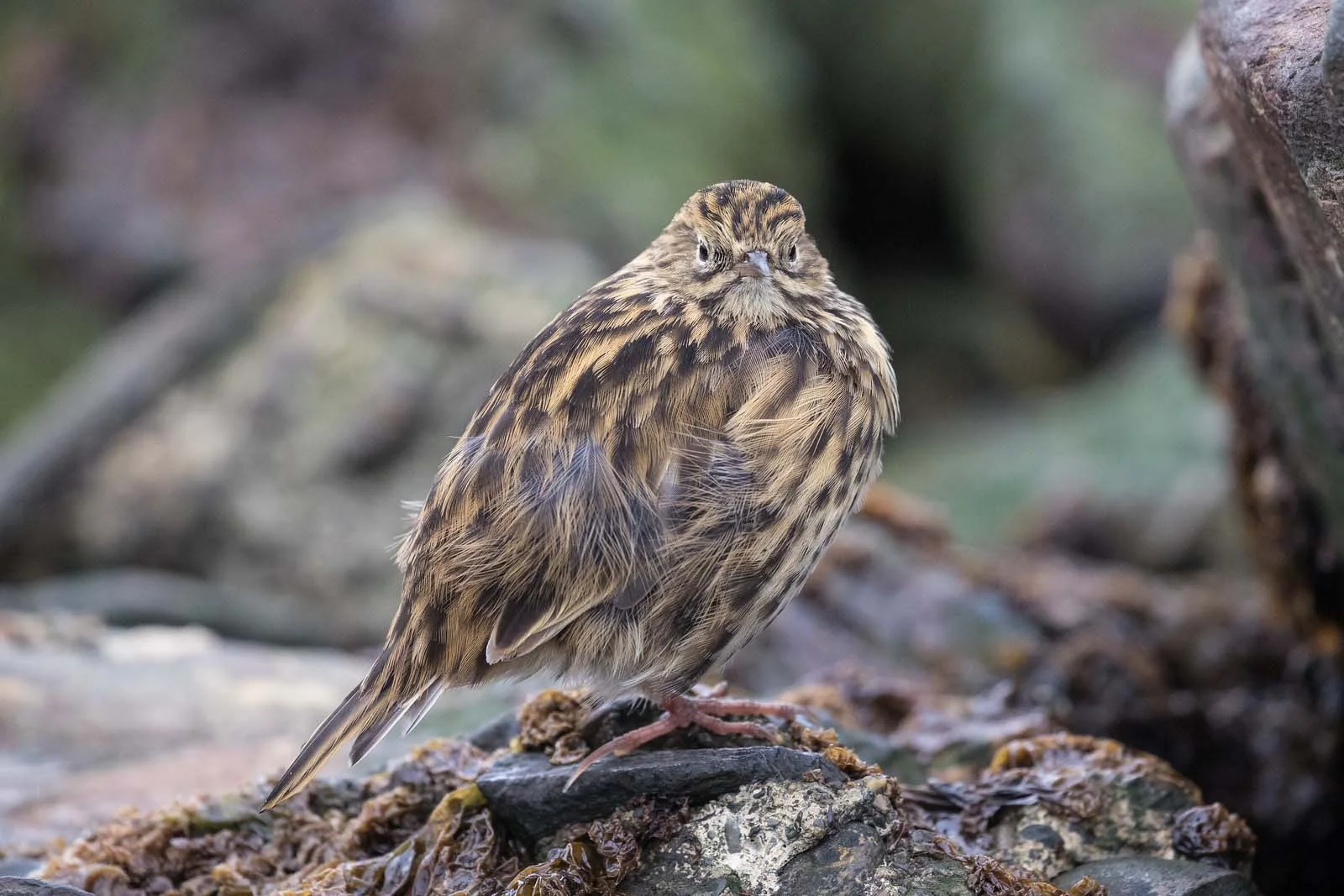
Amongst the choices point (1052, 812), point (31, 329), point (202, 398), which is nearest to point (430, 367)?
point (202, 398)

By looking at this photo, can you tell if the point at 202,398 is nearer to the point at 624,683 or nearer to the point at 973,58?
the point at 624,683

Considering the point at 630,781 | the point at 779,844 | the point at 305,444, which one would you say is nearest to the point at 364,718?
the point at 630,781

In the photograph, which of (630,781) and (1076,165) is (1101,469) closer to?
(1076,165)

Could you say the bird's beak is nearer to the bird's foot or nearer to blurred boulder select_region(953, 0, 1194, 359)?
the bird's foot

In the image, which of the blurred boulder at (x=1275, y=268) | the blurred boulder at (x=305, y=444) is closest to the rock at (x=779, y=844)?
the blurred boulder at (x=1275, y=268)

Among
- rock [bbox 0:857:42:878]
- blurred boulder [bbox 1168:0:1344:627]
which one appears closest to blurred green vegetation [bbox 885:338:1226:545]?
blurred boulder [bbox 1168:0:1344:627]

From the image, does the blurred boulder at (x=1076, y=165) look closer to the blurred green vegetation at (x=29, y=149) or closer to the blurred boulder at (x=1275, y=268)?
the blurred boulder at (x=1275, y=268)
